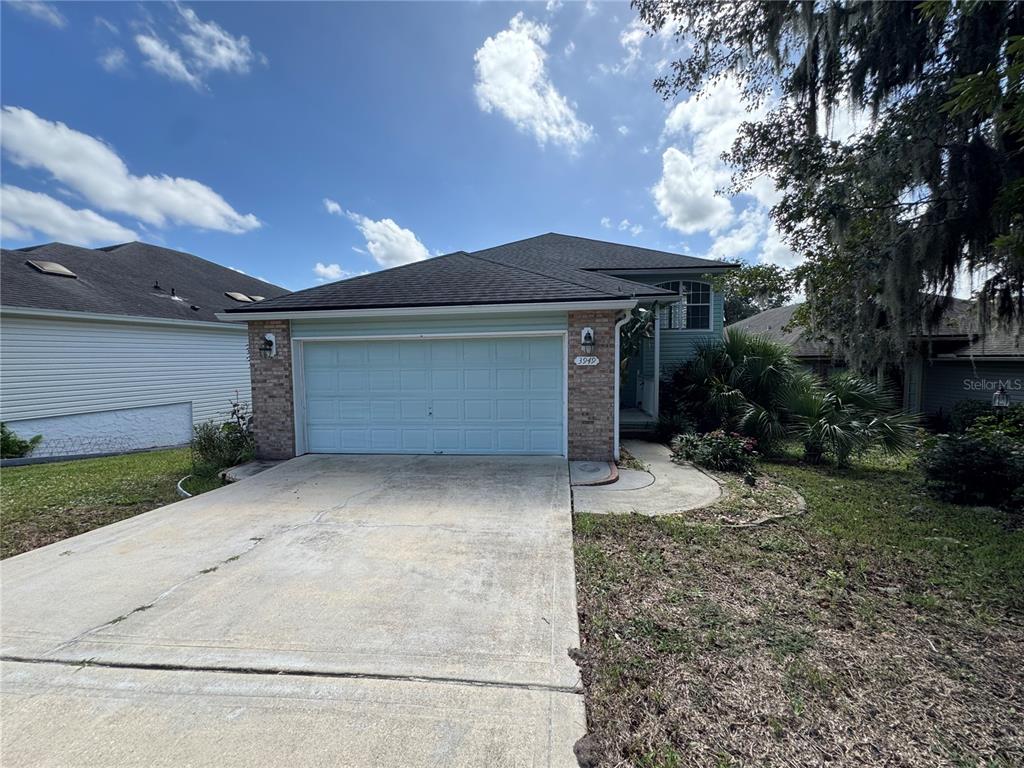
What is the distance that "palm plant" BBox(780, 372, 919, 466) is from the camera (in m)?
7.22

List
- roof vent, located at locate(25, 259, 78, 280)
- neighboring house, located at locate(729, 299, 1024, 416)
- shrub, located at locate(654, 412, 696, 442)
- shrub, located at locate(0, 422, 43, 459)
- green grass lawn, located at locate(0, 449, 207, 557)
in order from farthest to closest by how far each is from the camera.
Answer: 1. neighboring house, located at locate(729, 299, 1024, 416)
2. roof vent, located at locate(25, 259, 78, 280)
3. shrub, located at locate(0, 422, 43, 459)
4. shrub, located at locate(654, 412, 696, 442)
5. green grass lawn, located at locate(0, 449, 207, 557)

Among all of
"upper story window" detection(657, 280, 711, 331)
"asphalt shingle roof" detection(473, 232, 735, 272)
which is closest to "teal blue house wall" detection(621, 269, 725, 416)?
"upper story window" detection(657, 280, 711, 331)

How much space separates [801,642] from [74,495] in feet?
29.6

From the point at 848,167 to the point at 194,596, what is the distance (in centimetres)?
1028

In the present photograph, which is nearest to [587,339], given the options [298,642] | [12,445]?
[298,642]

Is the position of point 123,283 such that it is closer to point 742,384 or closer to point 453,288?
point 453,288

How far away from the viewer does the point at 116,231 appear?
2038 cm

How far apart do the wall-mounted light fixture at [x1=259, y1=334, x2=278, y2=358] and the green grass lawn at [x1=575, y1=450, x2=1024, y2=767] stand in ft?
20.6

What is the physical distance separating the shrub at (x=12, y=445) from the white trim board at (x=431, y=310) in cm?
719

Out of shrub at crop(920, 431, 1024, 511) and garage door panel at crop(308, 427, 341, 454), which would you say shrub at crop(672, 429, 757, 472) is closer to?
shrub at crop(920, 431, 1024, 511)

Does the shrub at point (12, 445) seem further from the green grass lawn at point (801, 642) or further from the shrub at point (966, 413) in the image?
the shrub at point (966, 413)

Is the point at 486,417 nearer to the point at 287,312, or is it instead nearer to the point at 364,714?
the point at 287,312

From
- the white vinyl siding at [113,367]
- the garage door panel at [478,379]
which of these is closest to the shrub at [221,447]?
the garage door panel at [478,379]

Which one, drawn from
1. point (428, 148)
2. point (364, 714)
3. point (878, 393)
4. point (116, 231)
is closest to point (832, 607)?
point (364, 714)
